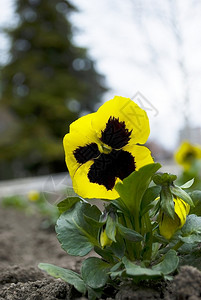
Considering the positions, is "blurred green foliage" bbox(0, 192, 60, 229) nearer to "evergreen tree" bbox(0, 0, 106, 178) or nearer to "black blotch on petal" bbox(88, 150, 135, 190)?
"black blotch on petal" bbox(88, 150, 135, 190)

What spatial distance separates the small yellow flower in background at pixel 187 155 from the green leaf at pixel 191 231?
3696 mm

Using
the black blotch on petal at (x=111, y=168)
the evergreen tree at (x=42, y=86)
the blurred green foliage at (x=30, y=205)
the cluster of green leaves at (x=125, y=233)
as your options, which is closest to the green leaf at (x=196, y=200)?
the cluster of green leaves at (x=125, y=233)

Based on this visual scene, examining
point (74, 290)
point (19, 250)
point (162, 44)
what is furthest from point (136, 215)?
point (162, 44)

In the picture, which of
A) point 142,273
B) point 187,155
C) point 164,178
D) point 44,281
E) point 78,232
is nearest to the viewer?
point 142,273

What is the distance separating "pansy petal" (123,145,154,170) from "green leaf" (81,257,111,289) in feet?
0.90

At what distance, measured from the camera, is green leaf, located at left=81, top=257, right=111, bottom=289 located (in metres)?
0.92

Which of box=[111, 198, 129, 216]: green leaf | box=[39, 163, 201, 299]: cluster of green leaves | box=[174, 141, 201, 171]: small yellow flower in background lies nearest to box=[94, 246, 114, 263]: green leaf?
box=[39, 163, 201, 299]: cluster of green leaves

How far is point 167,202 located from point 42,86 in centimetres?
1676

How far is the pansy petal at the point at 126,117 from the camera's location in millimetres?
906

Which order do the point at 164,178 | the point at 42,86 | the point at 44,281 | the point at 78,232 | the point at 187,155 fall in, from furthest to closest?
the point at 42,86 < the point at 187,155 < the point at 44,281 < the point at 78,232 < the point at 164,178

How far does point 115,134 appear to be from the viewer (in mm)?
935

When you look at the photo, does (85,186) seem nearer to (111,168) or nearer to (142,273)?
(111,168)

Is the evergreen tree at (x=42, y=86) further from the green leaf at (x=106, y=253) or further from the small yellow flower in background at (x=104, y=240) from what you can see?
the small yellow flower in background at (x=104, y=240)

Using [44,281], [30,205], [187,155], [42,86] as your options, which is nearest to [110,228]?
[44,281]
